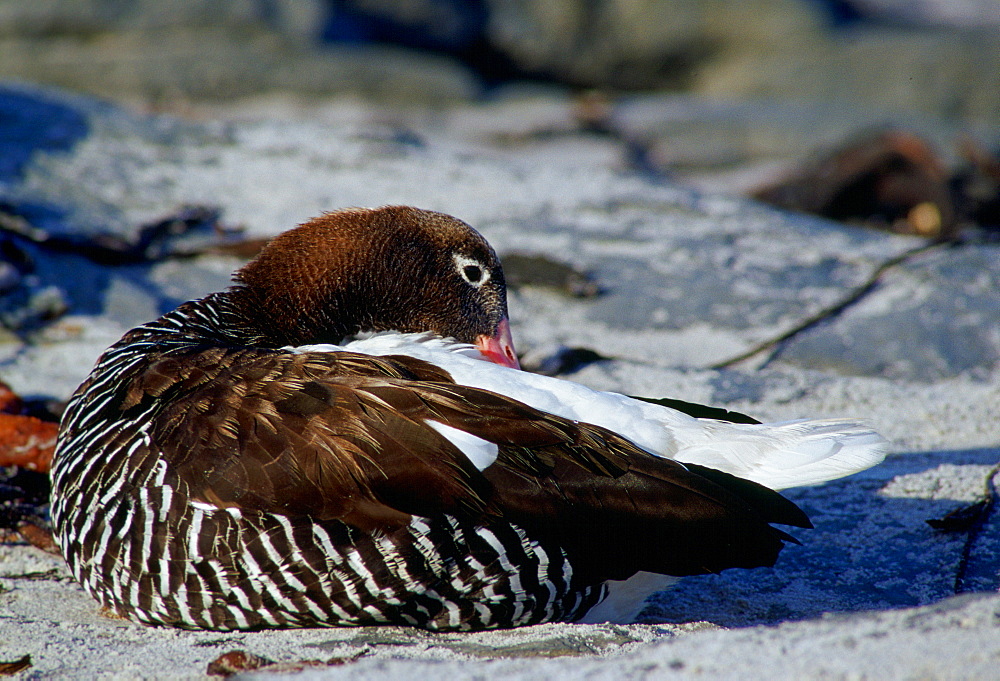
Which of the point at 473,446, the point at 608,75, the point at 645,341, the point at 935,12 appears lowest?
the point at 645,341

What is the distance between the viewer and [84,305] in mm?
4711

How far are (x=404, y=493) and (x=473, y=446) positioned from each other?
0.67 ft

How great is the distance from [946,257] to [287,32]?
7.81m

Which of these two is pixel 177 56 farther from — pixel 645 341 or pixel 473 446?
pixel 473 446

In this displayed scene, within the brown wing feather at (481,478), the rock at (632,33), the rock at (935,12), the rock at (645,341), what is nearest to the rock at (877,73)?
the rock at (632,33)

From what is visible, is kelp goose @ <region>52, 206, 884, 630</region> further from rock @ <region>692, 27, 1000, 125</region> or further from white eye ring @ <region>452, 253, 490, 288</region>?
rock @ <region>692, 27, 1000, 125</region>

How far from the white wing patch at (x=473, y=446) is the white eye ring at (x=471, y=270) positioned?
110 cm

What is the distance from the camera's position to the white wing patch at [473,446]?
232 centimetres

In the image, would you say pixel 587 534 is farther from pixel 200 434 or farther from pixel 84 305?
pixel 84 305

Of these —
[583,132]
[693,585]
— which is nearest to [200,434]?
[693,585]

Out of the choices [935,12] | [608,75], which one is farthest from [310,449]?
[935,12]

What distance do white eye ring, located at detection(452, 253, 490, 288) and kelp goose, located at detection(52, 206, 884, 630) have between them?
2.51ft

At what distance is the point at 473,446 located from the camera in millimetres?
2334

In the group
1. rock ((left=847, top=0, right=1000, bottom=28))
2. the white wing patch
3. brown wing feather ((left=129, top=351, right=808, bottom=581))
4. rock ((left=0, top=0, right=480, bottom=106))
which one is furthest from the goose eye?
rock ((left=847, top=0, right=1000, bottom=28))
